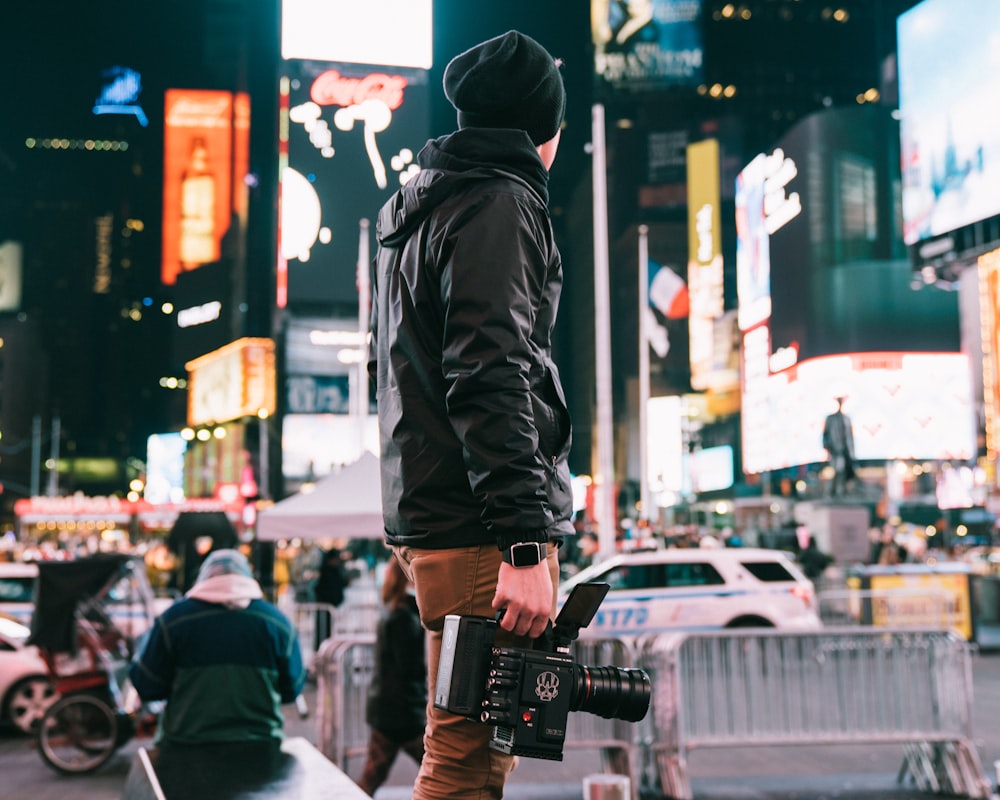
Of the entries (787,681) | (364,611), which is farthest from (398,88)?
(787,681)

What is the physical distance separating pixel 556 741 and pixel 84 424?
12165 centimetres

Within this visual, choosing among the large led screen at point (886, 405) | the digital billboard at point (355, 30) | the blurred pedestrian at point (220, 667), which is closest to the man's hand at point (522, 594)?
the blurred pedestrian at point (220, 667)

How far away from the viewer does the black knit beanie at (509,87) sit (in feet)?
8.33

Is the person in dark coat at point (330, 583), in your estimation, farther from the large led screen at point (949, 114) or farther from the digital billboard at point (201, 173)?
the digital billboard at point (201, 173)

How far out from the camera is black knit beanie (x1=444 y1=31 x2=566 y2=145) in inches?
100.0

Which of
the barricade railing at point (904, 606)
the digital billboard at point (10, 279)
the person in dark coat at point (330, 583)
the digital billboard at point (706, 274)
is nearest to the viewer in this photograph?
the barricade railing at point (904, 606)

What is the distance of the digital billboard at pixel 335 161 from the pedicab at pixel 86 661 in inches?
1442

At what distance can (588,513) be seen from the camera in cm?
6756

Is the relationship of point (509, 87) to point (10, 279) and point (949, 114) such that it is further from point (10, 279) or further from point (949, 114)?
point (10, 279)

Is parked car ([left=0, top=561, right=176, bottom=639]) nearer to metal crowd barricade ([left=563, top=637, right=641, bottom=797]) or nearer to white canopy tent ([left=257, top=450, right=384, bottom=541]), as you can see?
white canopy tent ([left=257, top=450, right=384, bottom=541])

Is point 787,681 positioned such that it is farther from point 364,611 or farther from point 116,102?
point 116,102

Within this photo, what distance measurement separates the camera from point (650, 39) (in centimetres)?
7319

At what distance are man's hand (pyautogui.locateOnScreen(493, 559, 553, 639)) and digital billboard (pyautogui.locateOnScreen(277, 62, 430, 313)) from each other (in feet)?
148

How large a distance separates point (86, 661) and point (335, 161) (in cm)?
3940
